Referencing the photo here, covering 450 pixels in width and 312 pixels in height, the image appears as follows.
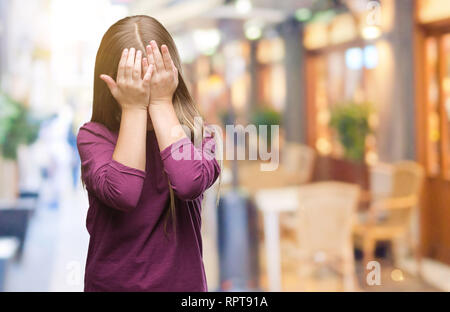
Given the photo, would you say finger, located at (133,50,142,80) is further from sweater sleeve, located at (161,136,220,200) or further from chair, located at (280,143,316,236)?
chair, located at (280,143,316,236)

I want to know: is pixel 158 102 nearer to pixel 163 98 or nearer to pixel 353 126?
pixel 163 98

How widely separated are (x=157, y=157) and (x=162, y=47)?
212 mm

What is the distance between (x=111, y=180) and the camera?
947 millimetres

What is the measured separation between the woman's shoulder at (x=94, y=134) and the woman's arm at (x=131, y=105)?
5 centimetres

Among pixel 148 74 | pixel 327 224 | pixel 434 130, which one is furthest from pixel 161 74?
pixel 434 130

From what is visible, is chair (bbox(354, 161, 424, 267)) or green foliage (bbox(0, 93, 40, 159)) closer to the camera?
green foliage (bbox(0, 93, 40, 159))

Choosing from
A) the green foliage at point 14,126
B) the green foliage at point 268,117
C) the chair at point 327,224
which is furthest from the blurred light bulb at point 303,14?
the green foliage at point 14,126

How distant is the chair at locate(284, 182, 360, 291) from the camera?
3.47m

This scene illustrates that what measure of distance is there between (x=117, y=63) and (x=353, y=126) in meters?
4.08

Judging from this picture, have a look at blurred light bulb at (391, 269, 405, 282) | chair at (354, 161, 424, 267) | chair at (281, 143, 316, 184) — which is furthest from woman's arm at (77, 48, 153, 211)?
chair at (281, 143, 316, 184)

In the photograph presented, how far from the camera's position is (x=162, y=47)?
0.96m

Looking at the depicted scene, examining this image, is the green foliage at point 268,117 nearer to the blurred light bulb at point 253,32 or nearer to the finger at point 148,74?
the blurred light bulb at point 253,32

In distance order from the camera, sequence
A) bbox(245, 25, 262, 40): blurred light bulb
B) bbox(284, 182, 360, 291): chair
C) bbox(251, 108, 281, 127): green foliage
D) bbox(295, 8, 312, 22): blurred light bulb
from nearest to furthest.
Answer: bbox(284, 182, 360, 291): chair < bbox(295, 8, 312, 22): blurred light bulb < bbox(251, 108, 281, 127): green foliage < bbox(245, 25, 262, 40): blurred light bulb
